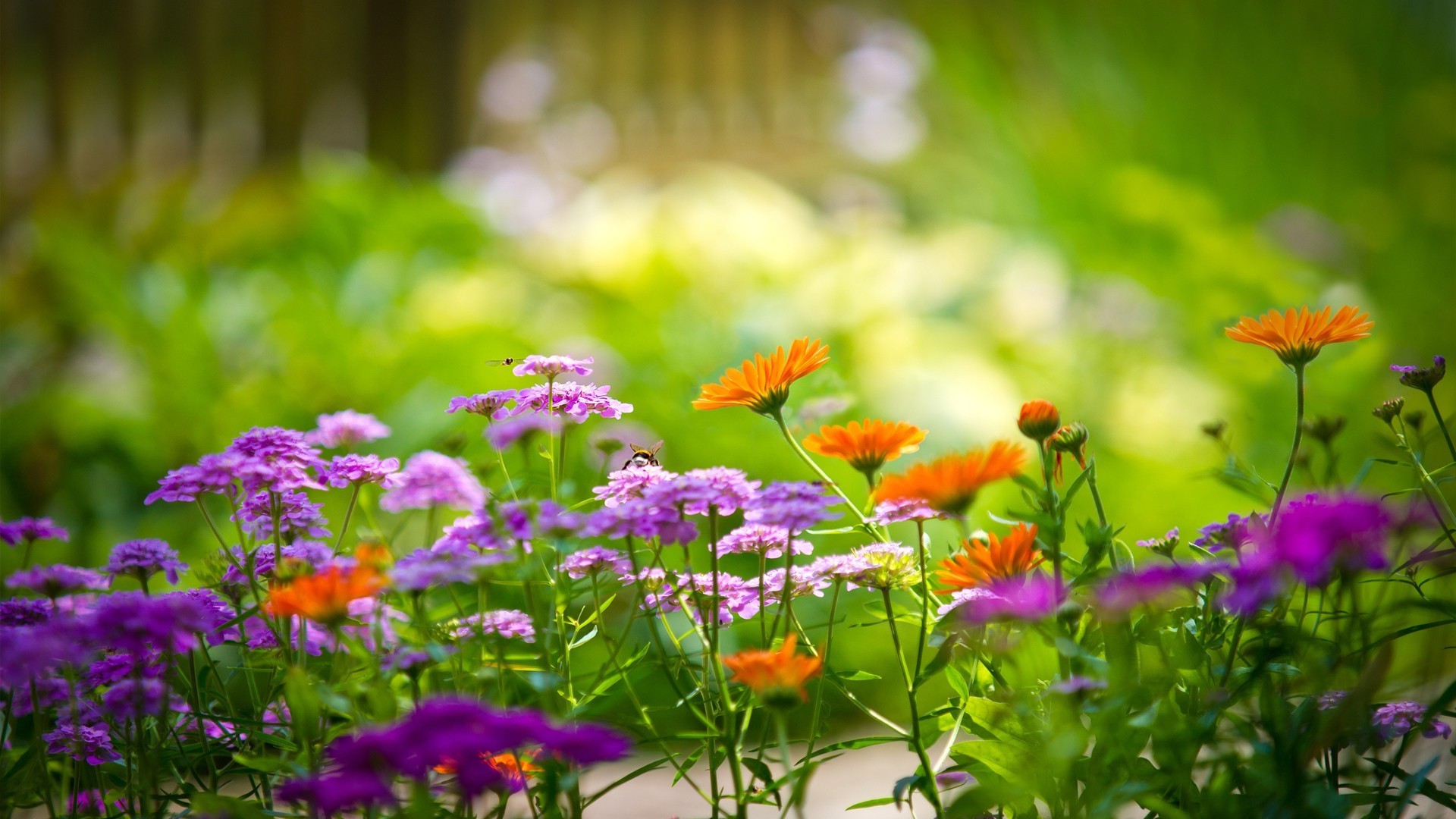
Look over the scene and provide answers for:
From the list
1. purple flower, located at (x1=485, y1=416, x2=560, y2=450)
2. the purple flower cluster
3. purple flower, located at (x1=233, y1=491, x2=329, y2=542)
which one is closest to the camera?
the purple flower cluster

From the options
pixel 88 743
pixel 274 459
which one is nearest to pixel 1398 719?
pixel 274 459

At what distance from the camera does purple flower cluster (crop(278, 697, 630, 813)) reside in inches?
15.2

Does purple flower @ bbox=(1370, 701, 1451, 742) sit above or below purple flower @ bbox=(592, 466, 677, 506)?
below

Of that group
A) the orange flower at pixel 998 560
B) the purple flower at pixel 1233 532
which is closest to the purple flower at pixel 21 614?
the orange flower at pixel 998 560

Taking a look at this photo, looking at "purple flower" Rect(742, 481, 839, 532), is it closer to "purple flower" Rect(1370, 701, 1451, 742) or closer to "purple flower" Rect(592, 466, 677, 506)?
"purple flower" Rect(592, 466, 677, 506)

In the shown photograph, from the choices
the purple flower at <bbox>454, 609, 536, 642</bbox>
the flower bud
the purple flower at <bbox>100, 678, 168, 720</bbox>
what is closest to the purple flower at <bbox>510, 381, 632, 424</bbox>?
the purple flower at <bbox>454, 609, 536, 642</bbox>

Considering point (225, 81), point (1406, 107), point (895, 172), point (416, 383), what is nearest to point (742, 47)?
point (895, 172)

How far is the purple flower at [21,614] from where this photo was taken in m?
0.61

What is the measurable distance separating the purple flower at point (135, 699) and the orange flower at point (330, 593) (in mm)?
98

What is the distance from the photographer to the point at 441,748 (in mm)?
385

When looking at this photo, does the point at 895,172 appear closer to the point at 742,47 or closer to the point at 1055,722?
the point at 742,47

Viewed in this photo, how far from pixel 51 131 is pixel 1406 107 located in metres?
3.35

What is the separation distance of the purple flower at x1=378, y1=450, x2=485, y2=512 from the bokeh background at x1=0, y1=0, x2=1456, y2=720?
717 millimetres

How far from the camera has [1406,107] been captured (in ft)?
9.27
